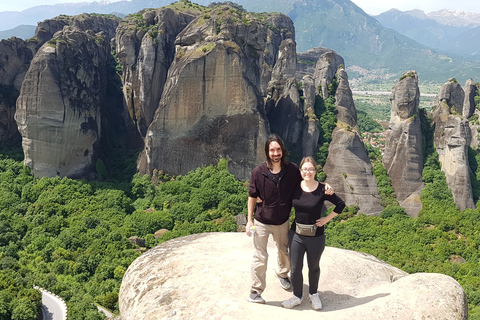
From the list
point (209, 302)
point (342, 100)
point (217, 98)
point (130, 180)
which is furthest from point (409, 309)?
point (342, 100)

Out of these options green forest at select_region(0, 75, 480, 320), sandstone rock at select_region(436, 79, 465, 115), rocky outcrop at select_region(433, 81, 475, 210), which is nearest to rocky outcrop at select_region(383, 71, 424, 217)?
green forest at select_region(0, 75, 480, 320)

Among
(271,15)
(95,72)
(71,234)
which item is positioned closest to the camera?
(71,234)

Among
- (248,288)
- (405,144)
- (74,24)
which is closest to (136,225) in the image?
(248,288)

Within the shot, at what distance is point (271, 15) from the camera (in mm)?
80875

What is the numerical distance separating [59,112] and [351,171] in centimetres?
2671

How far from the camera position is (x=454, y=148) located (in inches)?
1478

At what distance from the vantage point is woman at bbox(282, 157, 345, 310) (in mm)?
8125

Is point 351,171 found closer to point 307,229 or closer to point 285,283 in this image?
point 285,283

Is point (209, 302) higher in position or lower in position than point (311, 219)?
lower

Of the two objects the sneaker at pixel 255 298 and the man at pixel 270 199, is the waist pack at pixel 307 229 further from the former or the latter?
the sneaker at pixel 255 298

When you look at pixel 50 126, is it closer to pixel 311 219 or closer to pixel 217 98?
pixel 217 98

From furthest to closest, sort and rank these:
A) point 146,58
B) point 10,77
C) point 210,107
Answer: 1. point 146,58
2. point 10,77
3. point 210,107

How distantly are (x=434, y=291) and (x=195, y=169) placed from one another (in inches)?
1131

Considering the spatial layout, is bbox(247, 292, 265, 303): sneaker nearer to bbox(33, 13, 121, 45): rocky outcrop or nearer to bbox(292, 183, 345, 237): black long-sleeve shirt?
bbox(292, 183, 345, 237): black long-sleeve shirt
